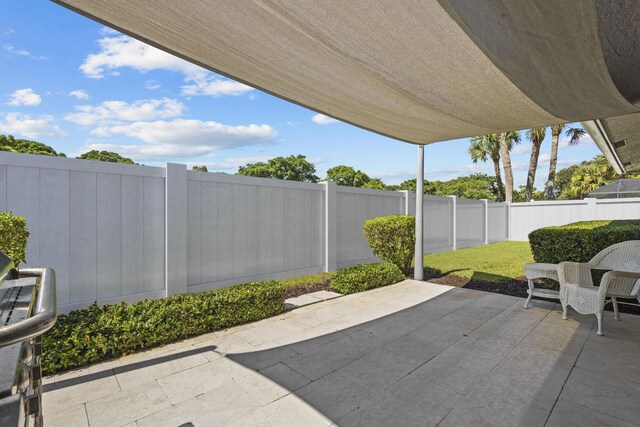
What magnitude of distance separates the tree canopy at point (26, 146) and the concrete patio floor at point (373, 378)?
17191mm

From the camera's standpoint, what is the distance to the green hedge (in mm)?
4395

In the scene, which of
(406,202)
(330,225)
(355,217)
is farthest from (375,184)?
(330,225)

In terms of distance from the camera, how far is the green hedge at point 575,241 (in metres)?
4.39

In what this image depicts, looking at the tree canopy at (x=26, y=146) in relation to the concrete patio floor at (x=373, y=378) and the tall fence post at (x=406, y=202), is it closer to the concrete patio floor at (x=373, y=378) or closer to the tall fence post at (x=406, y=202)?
the tall fence post at (x=406, y=202)

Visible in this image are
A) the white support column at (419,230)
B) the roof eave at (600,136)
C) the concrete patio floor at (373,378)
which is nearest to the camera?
the concrete patio floor at (373,378)

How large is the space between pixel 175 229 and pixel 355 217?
13.2ft

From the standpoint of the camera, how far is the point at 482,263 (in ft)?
26.6

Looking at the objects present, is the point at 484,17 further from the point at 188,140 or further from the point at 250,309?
the point at 188,140

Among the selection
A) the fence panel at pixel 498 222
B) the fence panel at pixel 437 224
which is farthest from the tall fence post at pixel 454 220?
the fence panel at pixel 498 222

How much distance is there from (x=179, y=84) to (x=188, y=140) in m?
13.3

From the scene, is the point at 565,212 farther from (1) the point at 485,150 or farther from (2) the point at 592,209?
(1) the point at 485,150

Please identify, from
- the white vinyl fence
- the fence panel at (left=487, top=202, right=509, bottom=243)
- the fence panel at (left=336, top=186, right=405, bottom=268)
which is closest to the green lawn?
the fence panel at (left=336, top=186, right=405, bottom=268)

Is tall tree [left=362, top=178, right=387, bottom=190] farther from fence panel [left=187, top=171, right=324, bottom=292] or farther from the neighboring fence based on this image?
fence panel [left=187, top=171, right=324, bottom=292]

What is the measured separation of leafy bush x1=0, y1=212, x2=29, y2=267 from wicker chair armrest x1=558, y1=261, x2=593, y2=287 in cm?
581
